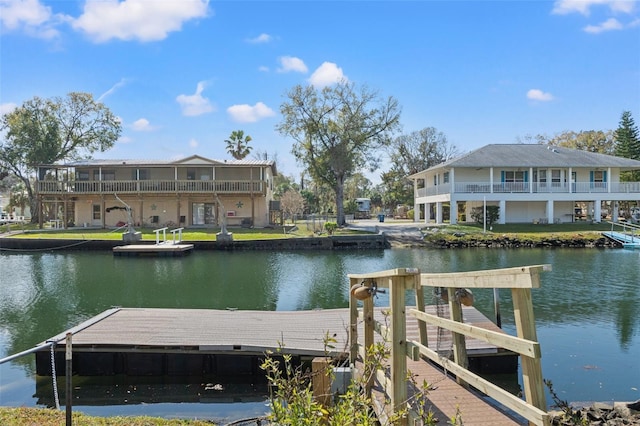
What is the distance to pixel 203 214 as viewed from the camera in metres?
40.3

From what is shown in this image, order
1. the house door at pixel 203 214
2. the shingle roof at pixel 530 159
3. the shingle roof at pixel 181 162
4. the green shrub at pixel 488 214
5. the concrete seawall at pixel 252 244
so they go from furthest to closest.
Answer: the house door at pixel 203 214, the shingle roof at pixel 181 162, the green shrub at pixel 488 214, the shingle roof at pixel 530 159, the concrete seawall at pixel 252 244

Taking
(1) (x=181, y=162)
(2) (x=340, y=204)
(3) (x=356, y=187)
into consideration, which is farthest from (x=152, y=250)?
(3) (x=356, y=187)

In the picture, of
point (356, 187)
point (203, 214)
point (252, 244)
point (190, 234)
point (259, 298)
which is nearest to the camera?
point (259, 298)

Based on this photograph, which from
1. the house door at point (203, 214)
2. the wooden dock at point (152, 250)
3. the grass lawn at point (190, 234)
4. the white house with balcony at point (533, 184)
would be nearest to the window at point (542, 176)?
the white house with balcony at point (533, 184)

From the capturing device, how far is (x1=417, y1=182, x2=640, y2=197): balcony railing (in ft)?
122

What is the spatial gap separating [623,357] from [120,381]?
9.11 metres

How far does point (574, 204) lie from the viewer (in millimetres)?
40156

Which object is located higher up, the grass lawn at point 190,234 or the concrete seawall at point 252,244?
the grass lawn at point 190,234

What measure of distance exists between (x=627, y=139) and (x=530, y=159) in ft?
76.8

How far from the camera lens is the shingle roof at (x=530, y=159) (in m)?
37.2

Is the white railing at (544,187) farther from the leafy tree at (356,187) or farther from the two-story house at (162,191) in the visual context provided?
the leafy tree at (356,187)

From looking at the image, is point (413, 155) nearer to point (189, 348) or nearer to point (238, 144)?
point (238, 144)

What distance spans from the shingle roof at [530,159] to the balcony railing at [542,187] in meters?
1.42

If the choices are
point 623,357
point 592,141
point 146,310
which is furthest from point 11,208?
point 592,141
